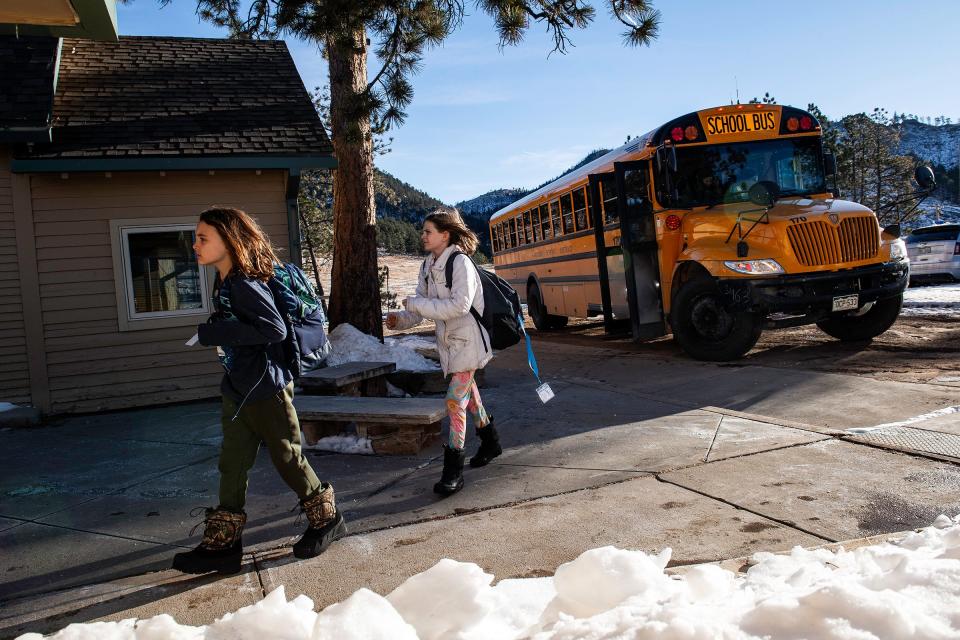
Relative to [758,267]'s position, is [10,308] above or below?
above

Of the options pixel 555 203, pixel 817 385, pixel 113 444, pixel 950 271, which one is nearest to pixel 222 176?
pixel 113 444

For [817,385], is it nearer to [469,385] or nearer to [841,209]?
[841,209]

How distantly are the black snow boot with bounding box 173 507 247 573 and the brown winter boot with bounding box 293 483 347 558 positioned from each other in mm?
279

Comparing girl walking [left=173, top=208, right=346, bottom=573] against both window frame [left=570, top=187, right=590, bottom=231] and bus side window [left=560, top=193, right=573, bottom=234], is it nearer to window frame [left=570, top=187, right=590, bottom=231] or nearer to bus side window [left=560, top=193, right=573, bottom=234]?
window frame [left=570, top=187, right=590, bottom=231]

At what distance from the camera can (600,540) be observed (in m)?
3.51

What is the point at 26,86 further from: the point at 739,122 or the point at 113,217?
the point at 739,122

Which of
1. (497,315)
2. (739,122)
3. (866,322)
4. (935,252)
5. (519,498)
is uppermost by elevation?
(739,122)

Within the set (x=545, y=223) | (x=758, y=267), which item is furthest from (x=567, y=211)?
(x=758, y=267)

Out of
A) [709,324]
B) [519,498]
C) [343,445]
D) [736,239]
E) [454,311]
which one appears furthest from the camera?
[709,324]

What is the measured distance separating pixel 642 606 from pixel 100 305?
8.51 metres

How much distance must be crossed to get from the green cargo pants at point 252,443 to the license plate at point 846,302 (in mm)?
6851

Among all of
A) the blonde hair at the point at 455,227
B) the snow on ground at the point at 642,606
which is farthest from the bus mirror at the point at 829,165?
the snow on ground at the point at 642,606

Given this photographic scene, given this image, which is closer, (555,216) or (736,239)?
(736,239)

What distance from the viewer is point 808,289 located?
8.34 m
